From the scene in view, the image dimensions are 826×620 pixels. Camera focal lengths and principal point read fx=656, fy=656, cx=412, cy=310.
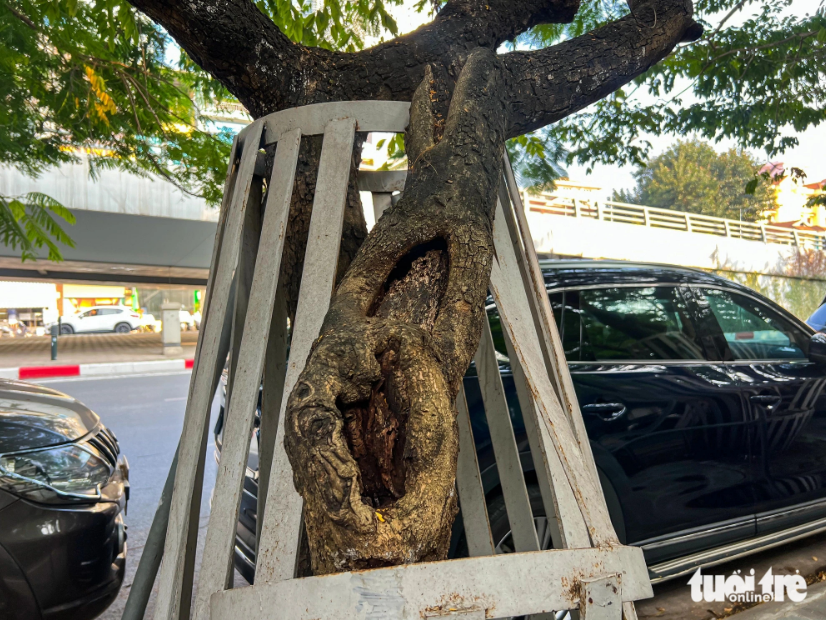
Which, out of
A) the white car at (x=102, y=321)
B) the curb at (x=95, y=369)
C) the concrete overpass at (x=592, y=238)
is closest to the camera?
the curb at (x=95, y=369)

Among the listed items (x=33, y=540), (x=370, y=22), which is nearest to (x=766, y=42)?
(x=370, y=22)

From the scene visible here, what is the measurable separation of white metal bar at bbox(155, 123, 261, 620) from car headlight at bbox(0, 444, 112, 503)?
2.80 feet

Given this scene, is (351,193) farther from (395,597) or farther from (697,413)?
(697,413)

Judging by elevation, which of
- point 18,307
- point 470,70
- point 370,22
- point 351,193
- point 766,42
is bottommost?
point 18,307

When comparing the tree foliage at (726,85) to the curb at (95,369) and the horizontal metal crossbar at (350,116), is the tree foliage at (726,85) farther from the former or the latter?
the curb at (95,369)

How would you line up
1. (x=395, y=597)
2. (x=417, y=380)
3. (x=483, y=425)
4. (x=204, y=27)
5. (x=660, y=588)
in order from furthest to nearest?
(x=660, y=588) < (x=483, y=425) < (x=204, y=27) < (x=417, y=380) < (x=395, y=597)

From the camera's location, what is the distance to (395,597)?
47.4 inches

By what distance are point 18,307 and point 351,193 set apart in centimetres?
4354

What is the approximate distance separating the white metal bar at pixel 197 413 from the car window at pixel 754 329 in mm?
2781

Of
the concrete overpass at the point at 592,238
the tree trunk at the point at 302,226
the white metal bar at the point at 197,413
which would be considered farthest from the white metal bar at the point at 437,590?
the concrete overpass at the point at 592,238

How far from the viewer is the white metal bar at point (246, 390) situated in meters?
Result: 1.59

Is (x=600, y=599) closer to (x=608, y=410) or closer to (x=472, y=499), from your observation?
(x=472, y=499)

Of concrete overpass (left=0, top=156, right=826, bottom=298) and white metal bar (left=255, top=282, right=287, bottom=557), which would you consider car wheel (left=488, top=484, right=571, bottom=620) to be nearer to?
white metal bar (left=255, top=282, right=287, bottom=557)

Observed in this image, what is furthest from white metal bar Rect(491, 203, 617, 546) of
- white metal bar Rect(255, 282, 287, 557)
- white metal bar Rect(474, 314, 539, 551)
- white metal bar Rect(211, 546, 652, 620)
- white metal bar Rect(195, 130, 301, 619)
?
white metal bar Rect(255, 282, 287, 557)
